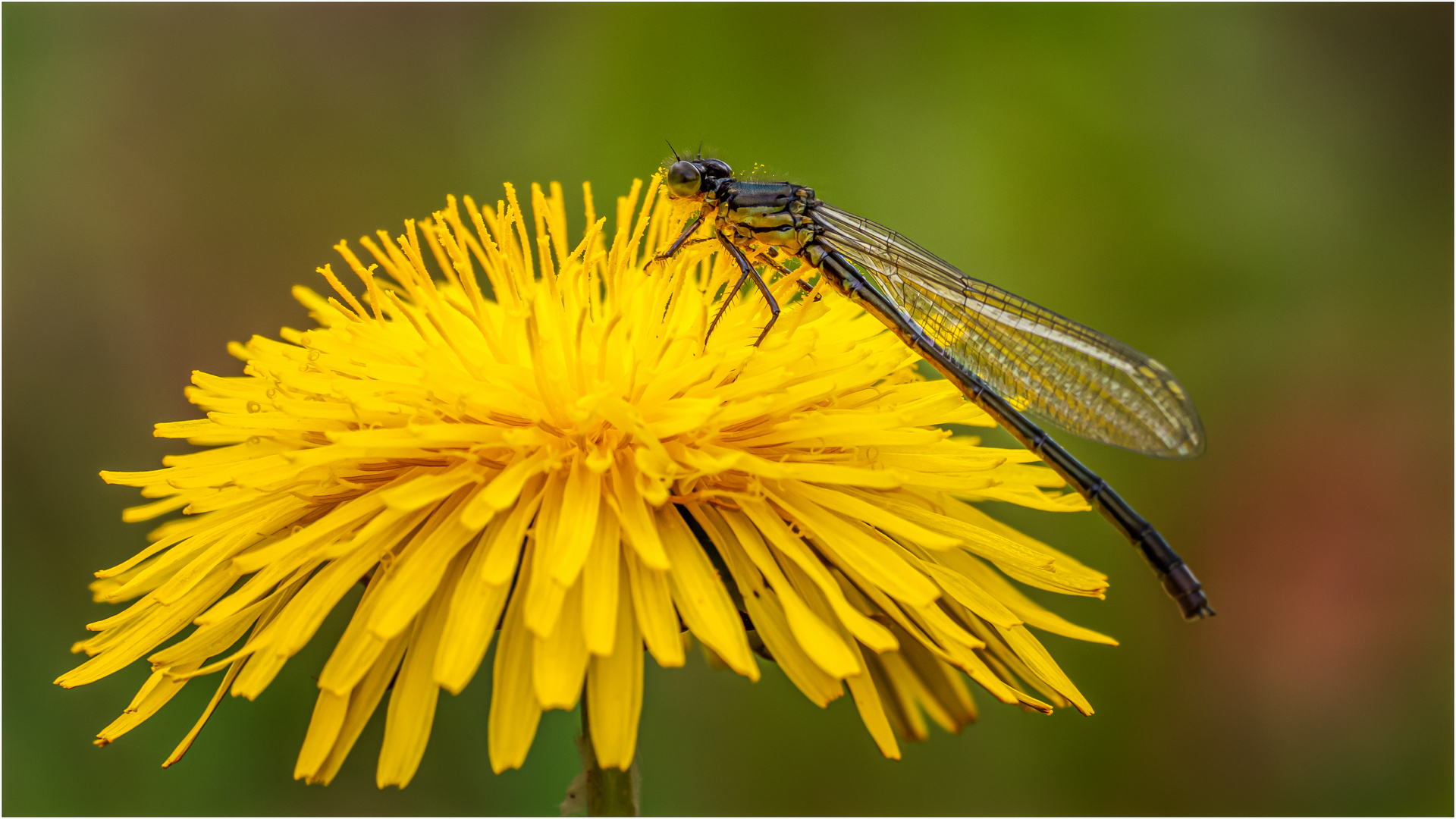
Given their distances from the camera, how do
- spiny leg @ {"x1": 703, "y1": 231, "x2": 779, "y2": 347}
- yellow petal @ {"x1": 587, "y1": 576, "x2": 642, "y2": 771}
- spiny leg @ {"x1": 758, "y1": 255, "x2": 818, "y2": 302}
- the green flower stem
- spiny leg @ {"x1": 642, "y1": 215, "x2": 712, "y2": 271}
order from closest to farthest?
yellow petal @ {"x1": 587, "y1": 576, "x2": 642, "y2": 771}
the green flower stem
spiny leg @ {"x1": 703, "y1": 231, "x2": 779, "y2": 347}
spiny leg @ {"x1": 642, "y1": 215, "x2": 712, "y2": 271}
spiny leg @ {"x1": 758, "y1": 255, "x2": 818, "y2": 302}

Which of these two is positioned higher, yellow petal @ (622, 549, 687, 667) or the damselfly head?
the damselfly head

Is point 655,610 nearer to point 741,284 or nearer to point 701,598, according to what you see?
point 701,598

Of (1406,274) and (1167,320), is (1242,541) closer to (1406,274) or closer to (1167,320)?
(1167,320)

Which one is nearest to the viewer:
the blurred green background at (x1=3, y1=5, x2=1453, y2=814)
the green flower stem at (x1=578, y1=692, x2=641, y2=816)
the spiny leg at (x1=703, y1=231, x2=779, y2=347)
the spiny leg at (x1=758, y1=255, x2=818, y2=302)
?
the green flower stem at (x1=578, y1=692, x2=641, y2=816)

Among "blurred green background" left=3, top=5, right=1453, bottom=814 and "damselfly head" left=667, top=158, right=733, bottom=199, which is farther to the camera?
"blurred green background" left=3, top=5, right=1453, bottom=814

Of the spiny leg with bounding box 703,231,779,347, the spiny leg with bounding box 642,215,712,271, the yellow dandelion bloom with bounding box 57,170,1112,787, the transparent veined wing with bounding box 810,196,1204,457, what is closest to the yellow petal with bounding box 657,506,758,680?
the yellow dandelion bloom with bounding box 57,170,1112,787

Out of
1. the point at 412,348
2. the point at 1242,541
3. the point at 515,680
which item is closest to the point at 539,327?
the point at 412,348

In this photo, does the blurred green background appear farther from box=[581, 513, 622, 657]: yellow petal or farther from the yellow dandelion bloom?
box=[581, 513, 622, 657]: yellow petal
